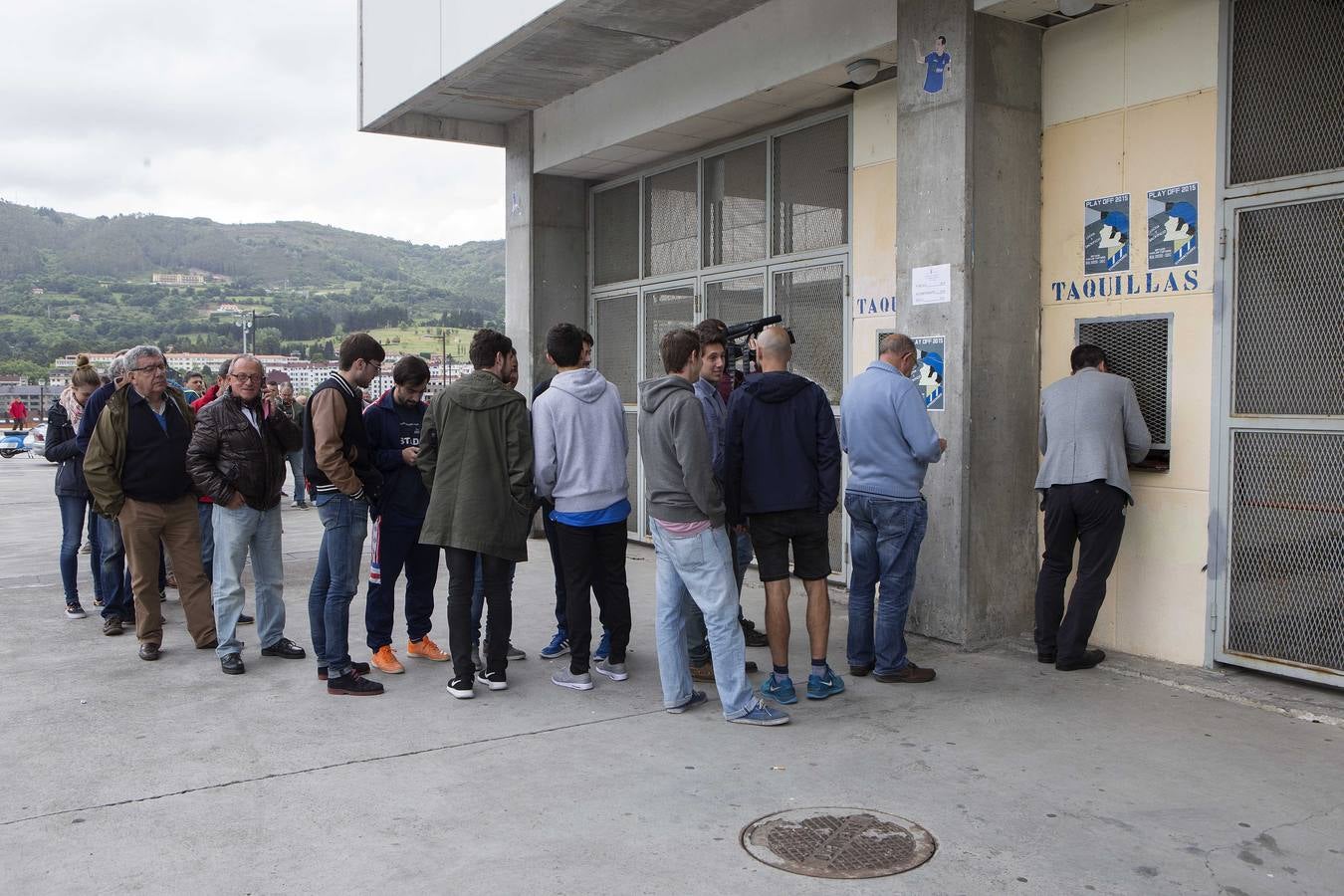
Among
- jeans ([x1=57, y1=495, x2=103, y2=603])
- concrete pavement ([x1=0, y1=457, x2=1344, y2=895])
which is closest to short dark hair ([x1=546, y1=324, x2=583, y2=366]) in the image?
concrete pavement ([x1=0, y1=457, x2=1344, y2=895])

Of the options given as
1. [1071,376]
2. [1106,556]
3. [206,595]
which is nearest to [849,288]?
[1071,376]

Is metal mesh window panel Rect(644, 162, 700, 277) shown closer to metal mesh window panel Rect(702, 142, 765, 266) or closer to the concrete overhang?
metal mesh window panel Rect(702, 142, 765, 266)

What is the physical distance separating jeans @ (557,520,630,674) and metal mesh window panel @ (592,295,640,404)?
5196 mm

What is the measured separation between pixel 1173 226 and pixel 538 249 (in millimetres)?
6797

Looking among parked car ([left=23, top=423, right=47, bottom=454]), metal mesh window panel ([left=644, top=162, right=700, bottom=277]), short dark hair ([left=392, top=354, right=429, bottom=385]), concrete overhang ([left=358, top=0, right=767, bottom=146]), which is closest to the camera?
short dark hair ([left=392, top=354, right=429, bottom=385])

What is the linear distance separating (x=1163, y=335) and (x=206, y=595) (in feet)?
19.2

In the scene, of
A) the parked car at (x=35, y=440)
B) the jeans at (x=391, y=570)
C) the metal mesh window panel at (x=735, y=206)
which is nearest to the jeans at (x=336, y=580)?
the jeans at (x=391, y=570)

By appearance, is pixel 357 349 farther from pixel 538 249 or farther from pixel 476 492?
pixel 538 249

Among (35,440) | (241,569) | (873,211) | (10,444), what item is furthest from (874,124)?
(10,444)

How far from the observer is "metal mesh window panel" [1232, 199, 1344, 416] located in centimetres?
517

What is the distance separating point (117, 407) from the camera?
19.9 feet

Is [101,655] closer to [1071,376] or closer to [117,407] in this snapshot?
[117,407]

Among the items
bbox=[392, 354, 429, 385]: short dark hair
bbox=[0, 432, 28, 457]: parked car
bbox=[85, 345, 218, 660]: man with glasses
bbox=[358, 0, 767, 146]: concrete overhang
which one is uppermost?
bbox=[358, 0, 767, 146]: concrete overhang

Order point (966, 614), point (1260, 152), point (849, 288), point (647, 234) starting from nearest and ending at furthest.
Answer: point (1260, 152), point (966, 614), point (849, 288), point (647, 234)
